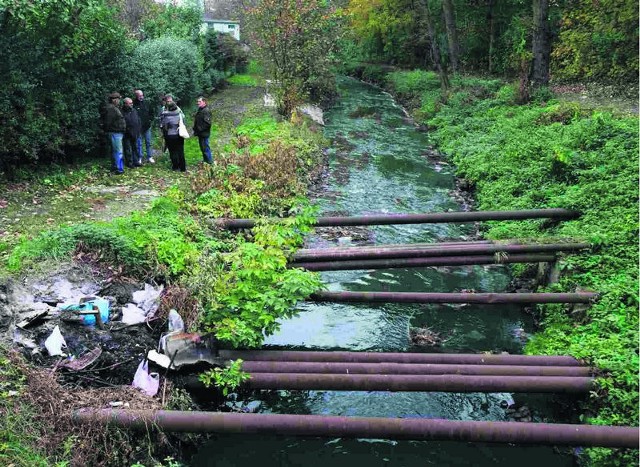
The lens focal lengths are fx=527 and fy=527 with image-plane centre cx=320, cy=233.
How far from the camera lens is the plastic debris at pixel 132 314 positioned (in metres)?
6.76

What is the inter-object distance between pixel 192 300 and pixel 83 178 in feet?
23.5

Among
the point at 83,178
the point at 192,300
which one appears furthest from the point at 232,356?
the point at 83,178

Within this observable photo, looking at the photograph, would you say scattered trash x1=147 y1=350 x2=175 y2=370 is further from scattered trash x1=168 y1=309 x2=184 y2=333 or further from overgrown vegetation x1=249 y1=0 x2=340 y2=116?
overgrown vegetation x1=249 y1=0 x2=340 y2=116

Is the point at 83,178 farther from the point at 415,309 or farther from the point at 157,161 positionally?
the point at 415,309

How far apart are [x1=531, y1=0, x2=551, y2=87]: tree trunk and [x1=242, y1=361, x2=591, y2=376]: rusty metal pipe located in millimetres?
18243

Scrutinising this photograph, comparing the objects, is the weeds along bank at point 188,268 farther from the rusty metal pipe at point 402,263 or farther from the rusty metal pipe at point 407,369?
the rusty metal pipe at point 402,263

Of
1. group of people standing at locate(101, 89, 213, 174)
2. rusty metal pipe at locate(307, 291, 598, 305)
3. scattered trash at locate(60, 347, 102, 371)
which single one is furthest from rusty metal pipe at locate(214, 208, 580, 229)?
group of people standing at locate(101, 89, 213, 174)

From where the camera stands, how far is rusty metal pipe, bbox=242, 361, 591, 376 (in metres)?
5.87

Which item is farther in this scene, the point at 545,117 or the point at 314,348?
the point at 545,117

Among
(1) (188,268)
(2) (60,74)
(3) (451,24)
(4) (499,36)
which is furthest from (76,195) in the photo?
(4) (499,36)

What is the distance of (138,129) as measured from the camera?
1370 cm

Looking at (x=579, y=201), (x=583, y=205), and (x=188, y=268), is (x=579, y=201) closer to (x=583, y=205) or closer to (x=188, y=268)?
(x=583, y=205)

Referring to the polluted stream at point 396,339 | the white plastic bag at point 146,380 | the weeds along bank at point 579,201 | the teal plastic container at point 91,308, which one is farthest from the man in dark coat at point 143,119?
the white plastic bag at point 146,380

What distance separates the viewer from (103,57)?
1427 centimetres
